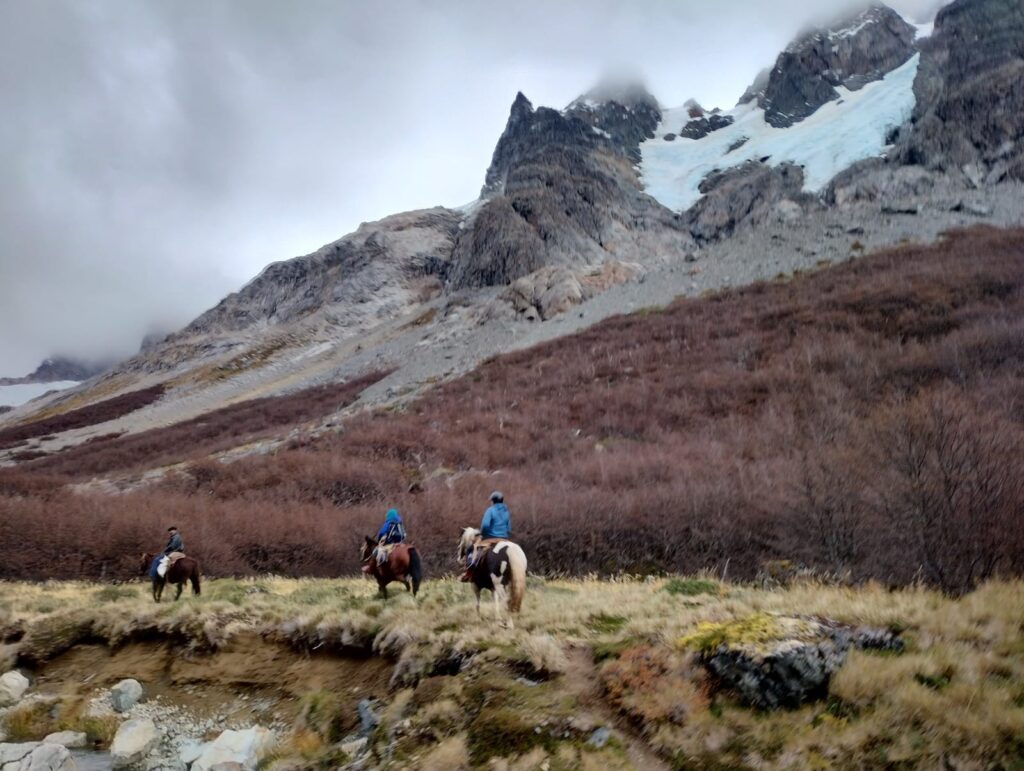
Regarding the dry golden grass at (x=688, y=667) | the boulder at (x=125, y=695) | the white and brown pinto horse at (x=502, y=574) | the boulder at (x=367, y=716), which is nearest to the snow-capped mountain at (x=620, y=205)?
the boulder at (x=125, y=695)

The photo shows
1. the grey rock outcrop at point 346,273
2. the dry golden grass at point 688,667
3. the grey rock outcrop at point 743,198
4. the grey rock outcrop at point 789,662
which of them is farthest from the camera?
the grey rock outcrop at point 346,273

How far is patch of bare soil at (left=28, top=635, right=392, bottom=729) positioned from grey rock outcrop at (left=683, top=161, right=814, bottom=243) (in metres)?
93.8

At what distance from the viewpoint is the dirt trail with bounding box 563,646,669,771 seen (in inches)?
210

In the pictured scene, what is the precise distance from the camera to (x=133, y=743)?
7.90 m

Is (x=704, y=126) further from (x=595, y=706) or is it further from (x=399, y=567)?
(x=595, y=706)

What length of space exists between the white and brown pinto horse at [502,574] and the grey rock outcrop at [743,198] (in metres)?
92.2

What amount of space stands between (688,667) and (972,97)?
9919cm

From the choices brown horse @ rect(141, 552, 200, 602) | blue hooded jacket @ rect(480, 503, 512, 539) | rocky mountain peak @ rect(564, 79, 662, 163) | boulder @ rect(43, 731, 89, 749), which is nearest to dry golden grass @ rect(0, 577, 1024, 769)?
blue hooded jacket @ rect(480, 503, 512, 539)

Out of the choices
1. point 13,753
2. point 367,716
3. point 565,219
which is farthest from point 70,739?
point 565,219

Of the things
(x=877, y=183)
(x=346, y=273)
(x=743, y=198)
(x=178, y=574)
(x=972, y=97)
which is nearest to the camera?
(x=178, y=574)

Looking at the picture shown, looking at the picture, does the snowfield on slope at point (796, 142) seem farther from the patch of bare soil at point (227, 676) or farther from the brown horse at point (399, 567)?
the patch of bare soil at point (227, 676)

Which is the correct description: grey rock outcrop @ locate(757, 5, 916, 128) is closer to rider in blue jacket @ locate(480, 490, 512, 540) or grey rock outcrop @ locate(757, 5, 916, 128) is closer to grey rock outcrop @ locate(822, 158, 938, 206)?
grey rock outcrop @ locate(822, 158, 938, 206)

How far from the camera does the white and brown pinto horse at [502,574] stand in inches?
338

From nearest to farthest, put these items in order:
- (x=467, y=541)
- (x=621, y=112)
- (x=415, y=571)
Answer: (x=467, y=541) → (x=415, y=571) → (x=621, y=112)
